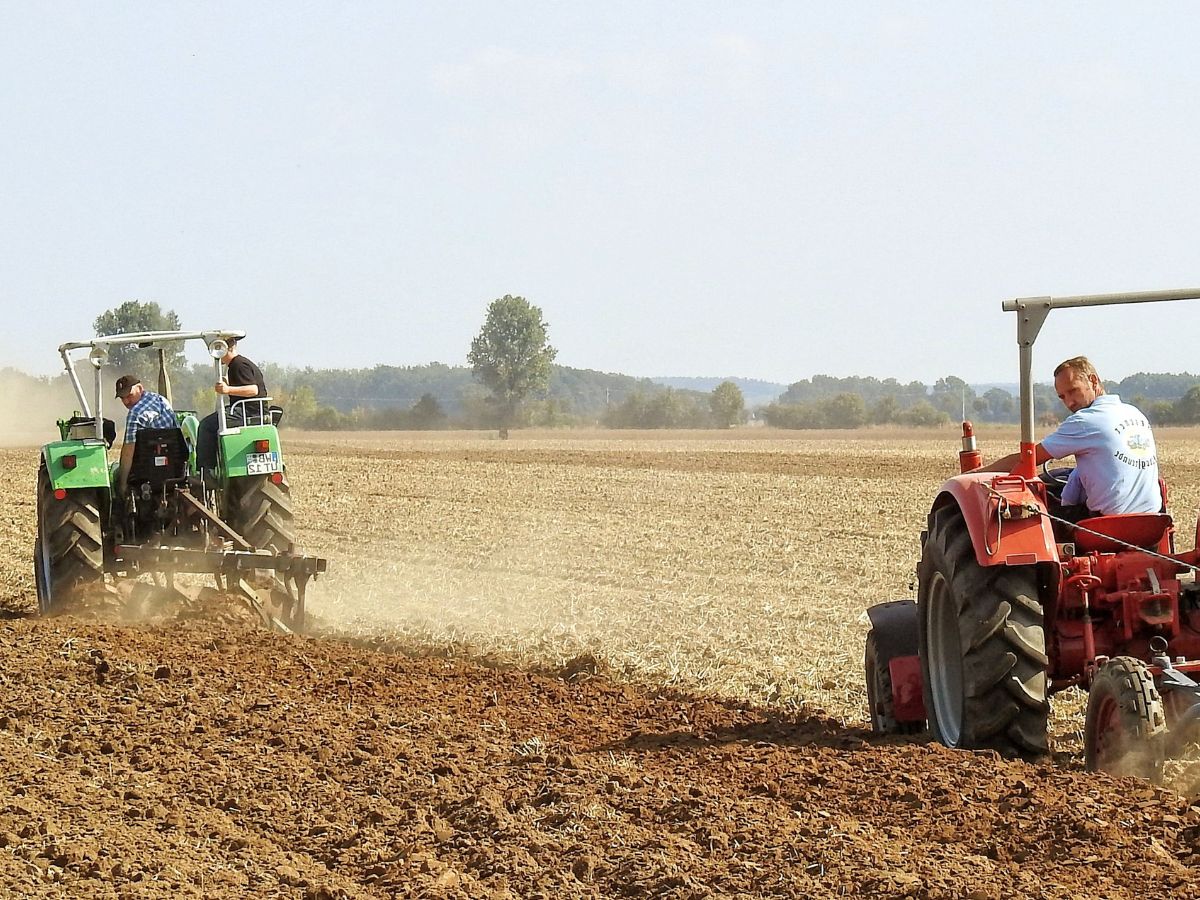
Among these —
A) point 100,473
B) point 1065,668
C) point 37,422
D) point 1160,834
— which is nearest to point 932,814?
point 1160,834

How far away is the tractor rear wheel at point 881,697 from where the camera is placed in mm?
6242

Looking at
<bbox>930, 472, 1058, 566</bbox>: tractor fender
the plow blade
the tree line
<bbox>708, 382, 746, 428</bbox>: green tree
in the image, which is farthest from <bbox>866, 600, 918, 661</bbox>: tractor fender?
<bbox>708, 382, 746, 428</bbox>: green tree

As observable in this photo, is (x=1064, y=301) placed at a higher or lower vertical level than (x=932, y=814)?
higher

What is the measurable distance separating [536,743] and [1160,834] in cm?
264

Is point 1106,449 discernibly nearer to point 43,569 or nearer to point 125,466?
point 125,466

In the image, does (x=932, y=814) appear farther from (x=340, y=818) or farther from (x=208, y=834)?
(x=208, y=834)

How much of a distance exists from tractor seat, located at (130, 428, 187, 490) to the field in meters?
1.02

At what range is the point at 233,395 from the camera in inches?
384

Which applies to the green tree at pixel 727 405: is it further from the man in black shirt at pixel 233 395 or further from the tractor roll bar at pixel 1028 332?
the tractor roll bar at pixel 1028 332

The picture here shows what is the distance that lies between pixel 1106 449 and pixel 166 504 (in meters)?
6.77

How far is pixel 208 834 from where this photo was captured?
5.05 metres

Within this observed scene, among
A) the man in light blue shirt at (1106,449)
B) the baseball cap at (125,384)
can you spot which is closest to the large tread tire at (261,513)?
the baseball cap at (125,384)

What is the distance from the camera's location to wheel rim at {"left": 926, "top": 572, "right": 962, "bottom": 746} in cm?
580

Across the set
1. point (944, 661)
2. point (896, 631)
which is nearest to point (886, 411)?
point (896, 631)
